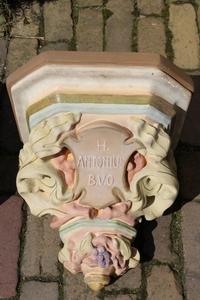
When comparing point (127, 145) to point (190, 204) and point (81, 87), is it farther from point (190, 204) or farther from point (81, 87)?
point (190, 204)

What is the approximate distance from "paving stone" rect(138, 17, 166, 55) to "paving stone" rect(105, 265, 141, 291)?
1.49 meters

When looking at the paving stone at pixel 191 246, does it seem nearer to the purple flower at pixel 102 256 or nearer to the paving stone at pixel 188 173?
the paving stone at pixel 188 173

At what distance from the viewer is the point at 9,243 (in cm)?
312

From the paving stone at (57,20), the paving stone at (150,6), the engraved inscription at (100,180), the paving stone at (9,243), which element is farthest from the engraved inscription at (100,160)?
the paving stone at (150,6)

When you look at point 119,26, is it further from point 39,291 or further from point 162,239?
point 39,291

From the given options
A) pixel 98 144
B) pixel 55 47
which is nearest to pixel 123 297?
pixel 98 144

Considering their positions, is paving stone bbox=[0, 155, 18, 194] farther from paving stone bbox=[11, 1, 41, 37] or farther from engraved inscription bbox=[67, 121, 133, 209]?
paving stone bbox=[11, 1, 41, 37]

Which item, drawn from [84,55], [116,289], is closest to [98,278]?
[116,289]

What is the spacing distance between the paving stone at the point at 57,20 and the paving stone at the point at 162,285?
66.1 inches

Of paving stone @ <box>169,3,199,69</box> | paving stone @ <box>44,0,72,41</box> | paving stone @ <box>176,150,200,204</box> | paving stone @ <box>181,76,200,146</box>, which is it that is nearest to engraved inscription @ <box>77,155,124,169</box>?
paving stone @ <box>176,150,200,204</box>

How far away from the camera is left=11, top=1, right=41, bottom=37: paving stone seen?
3.90 meters

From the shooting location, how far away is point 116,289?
3.00 metres

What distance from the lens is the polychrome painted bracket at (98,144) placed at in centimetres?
229

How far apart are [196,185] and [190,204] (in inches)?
5.0
